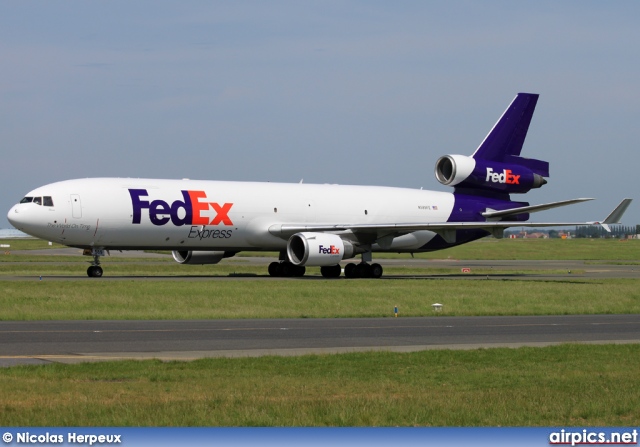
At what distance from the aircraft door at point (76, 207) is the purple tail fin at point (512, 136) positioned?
21514 mm

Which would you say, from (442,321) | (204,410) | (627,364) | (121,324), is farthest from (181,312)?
(204,410)

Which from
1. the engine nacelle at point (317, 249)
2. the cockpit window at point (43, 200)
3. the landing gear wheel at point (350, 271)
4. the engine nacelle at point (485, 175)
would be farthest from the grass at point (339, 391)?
the engine nacelle at point (485, 175)

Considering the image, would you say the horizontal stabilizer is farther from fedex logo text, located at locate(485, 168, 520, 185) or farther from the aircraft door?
the aircraft door

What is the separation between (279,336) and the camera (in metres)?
21.6

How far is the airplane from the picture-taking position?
4181 cm

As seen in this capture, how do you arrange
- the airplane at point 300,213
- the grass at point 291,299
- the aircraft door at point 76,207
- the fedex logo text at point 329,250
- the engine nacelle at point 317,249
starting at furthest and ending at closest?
1. the fedex logo text at point 329,250
2. the engine nacelle at point 317,249
3. the airplane at point 300,213
4. the aircraft door at point 76,207
5. the grass at point 291,299

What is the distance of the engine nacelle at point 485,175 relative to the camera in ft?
171

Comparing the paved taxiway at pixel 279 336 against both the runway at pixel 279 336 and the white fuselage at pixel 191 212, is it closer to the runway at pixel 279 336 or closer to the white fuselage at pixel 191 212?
the runway at pixel 279 336

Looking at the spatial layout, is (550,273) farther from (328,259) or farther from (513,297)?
(513,297)

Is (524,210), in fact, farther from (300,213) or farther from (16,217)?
(16,217)

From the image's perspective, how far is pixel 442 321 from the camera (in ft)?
85.4

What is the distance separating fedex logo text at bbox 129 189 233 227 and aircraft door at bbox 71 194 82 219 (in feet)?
7.06

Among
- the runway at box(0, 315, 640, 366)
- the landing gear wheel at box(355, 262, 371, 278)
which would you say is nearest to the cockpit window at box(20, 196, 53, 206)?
the landing gear wheel at box(355, 262, 371, 278)

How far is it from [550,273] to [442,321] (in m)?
29.9
